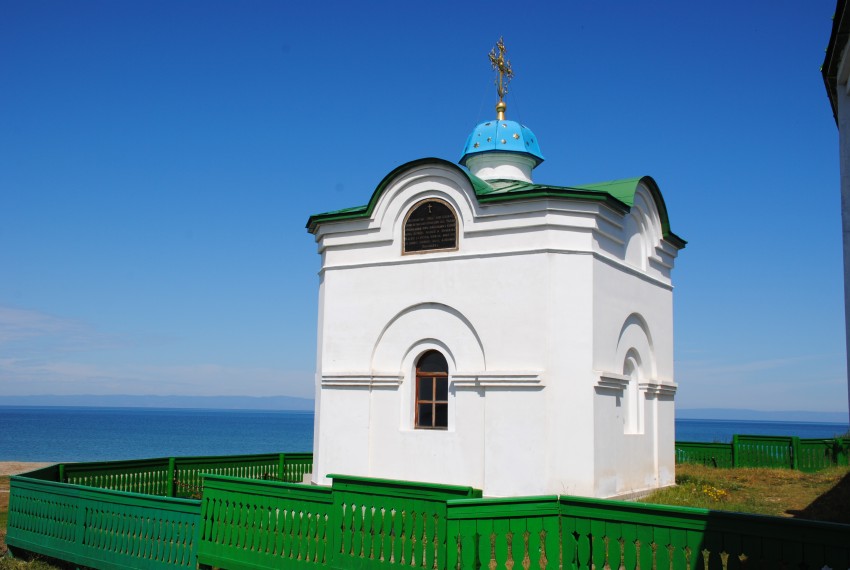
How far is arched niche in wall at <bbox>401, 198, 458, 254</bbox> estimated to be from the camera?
44.1 feet

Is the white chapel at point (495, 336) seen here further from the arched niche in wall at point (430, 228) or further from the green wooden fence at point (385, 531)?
the green wooden fence at point (385, 531)

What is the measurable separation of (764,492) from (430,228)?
9081 millimetres

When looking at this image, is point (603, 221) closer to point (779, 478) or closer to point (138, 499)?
point (138, 499)

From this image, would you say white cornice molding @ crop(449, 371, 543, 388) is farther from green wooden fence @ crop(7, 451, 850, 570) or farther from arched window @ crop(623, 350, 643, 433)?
green wooden fence @ crop(7, 451, 850, 570)

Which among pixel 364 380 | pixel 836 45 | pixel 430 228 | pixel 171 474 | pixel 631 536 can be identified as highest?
pixel 836 45

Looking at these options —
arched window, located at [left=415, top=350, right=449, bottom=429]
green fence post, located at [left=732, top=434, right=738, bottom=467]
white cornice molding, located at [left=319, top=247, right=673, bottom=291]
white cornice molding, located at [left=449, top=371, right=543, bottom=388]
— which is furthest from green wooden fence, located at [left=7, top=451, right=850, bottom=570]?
green fence post, located at [left=732, top=434, right=738, bottom=467]

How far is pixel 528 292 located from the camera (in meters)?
12.5

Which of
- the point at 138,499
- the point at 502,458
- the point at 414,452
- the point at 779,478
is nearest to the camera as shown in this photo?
the point at 138,499

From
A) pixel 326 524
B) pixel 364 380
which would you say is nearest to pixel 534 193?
pixel 364 380

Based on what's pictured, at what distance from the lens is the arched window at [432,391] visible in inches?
523

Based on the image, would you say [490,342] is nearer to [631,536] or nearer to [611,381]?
[611,381]

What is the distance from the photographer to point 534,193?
41.0 ft

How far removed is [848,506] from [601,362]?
14.9 ft

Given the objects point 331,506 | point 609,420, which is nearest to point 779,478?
point 609,420
